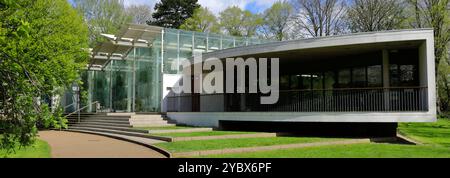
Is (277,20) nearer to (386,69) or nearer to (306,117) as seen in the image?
(386,69)

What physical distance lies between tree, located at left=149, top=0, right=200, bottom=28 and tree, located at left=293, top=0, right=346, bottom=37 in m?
14.3

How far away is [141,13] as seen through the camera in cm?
5222

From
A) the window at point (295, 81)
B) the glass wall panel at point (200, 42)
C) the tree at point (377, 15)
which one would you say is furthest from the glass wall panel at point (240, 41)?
the tree at point (377, 15)

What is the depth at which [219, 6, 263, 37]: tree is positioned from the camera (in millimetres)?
50531

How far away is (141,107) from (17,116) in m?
23.5

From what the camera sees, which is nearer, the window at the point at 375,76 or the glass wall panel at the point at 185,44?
the window at the point at 375,76

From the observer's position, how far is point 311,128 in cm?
1894

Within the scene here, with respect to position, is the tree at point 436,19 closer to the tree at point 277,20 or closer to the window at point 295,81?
the tree at point 277,20

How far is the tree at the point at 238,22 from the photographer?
1989 inches

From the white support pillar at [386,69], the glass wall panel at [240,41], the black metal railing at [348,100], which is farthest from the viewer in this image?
the glass wall panel at [240,41]

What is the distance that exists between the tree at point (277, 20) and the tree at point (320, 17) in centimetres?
286

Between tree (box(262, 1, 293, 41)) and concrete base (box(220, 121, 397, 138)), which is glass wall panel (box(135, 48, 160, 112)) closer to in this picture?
concrete base (box(220, 121, 397, 138))

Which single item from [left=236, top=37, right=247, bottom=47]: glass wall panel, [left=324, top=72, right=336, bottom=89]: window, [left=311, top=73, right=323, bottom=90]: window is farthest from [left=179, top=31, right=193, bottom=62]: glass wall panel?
[left=324, top=72, right=336, bottom=89]: window
